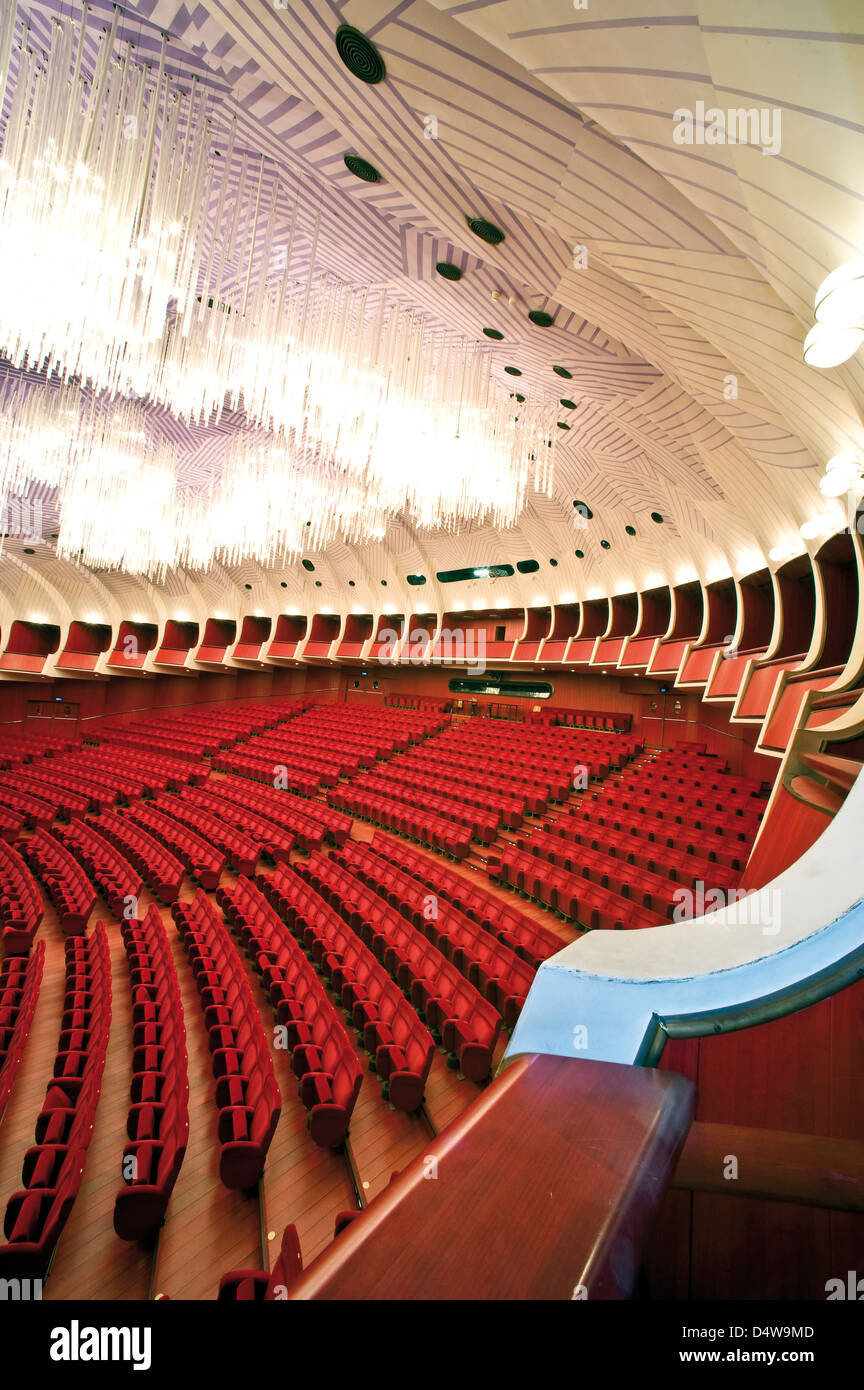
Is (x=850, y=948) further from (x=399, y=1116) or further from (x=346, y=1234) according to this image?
(x=399, y=1116)

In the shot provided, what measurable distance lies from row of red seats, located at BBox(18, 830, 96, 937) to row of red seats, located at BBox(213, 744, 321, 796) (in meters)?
4.40

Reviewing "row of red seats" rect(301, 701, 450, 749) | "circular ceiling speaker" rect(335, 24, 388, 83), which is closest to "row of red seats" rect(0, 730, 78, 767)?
"row of red seats" rect(301, 701, 450, 749)

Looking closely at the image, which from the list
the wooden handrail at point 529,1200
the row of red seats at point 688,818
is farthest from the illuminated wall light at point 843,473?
the wooden handrail at point 529,1200

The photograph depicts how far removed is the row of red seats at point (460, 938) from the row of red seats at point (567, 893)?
3.49 ft

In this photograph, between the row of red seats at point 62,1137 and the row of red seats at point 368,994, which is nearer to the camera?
the row of red seats at point 62,1137

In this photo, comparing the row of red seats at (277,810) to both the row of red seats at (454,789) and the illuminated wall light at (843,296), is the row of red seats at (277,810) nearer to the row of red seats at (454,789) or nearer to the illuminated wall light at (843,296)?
the row of red seats at (454,789)

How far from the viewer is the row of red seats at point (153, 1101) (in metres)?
2.70

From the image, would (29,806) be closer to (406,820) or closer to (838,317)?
(406,820)

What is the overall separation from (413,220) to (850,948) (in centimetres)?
587

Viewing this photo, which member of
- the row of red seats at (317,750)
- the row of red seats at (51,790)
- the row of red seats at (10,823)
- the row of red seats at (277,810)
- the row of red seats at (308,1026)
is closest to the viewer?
the row of red seats at (308,1026)

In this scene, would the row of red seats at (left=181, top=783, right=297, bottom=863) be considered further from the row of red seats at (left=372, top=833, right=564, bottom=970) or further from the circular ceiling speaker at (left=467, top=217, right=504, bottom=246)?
the circular ceiling speaker at (left=467, top=217, right=504, bottom=246)

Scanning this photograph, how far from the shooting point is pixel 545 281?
16.2ft

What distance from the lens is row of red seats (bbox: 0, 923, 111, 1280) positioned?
2.46 m

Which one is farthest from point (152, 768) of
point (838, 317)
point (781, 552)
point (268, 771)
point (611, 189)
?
point (838, 317)
